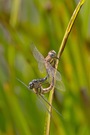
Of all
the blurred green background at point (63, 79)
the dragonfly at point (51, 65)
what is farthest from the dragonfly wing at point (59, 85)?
the blurred green background at point (63, 79)

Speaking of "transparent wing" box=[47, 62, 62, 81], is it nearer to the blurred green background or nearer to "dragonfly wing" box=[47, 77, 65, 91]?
"dragonfly wing" box=[47, 77, 65, 91]

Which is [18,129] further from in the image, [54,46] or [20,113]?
[54,46]

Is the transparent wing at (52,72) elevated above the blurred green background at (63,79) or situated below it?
below

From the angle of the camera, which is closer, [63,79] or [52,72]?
[52,72]

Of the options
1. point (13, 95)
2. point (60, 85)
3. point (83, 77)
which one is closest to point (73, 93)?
point (83, 77)

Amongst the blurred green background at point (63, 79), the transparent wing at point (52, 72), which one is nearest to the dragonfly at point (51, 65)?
the transparent wing at point (52, 72)

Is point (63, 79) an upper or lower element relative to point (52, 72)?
upper

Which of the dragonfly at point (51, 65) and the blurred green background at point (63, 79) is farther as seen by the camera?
the blurred green background at point (63, 79)

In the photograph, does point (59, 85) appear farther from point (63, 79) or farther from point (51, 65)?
point (63, 79)

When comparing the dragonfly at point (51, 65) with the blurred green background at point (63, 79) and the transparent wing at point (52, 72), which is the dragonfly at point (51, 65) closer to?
the transparent wing at point (52, 72)

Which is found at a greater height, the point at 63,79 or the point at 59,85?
the point at 63,79

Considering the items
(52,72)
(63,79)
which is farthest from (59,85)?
(63,79)
